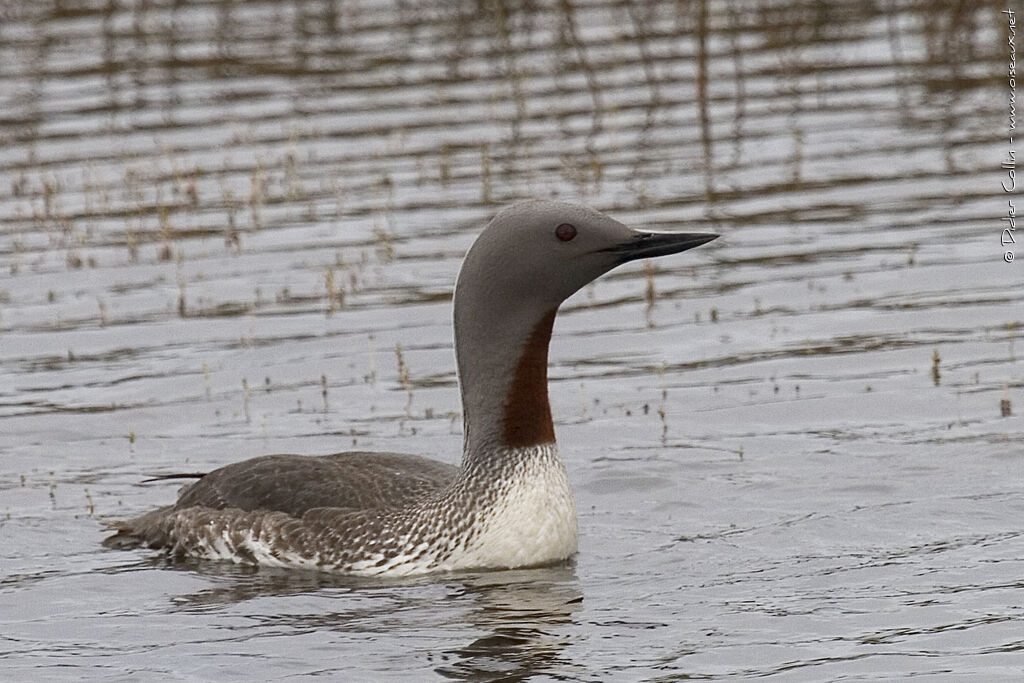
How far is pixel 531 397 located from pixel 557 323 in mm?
4604

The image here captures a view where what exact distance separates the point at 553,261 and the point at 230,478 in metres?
1.81

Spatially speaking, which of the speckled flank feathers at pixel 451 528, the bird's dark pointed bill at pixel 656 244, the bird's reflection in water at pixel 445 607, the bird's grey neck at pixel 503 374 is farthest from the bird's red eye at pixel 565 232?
the bird's reflection in water at pixel 445 607

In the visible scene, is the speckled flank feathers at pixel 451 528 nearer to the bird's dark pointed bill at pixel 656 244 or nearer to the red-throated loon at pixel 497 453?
the red-throated loon at pixel 497 453

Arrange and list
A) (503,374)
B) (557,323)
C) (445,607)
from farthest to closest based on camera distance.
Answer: (557,323) < (503,374) < (445,607)

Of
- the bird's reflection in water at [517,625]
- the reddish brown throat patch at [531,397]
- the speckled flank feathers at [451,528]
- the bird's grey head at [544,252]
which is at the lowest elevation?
the bird's reflection in water at [517,625]

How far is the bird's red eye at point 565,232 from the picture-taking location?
8.30 m

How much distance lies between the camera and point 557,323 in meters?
13.0

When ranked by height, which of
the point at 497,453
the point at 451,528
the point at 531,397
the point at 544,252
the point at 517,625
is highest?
the point at 544,252

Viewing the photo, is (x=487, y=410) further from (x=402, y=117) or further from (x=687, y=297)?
(x=402, y=117)

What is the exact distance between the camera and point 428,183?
16625 mm

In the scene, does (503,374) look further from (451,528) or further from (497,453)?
(451,528)

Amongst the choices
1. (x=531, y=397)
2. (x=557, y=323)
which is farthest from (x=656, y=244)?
(x=557, y=323)

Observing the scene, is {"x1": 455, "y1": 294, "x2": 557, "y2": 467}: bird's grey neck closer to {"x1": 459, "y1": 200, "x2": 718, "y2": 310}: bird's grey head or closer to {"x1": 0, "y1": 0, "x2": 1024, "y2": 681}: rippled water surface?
{"x1": 459, "y1": 200, "x2": 718, "y2": 310}: bird's grey head

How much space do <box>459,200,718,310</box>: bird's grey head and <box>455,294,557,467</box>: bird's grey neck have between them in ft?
A: 0.28
